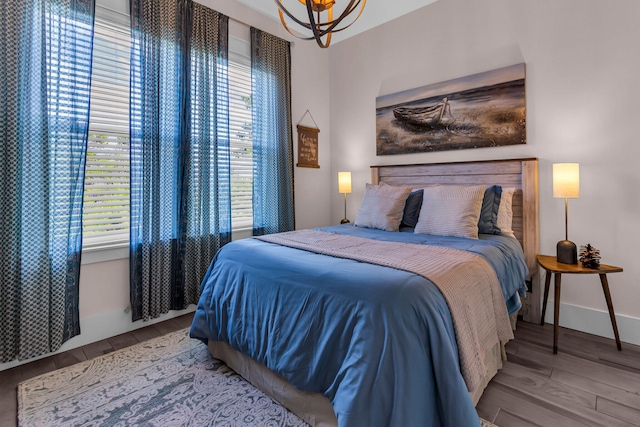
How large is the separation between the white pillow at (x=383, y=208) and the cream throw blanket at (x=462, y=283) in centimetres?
68

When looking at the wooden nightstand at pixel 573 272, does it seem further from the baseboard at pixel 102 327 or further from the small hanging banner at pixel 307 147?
the baseboard at pixel 102 327

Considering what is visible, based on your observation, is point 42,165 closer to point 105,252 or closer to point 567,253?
point 105,252

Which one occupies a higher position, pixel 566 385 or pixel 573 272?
pixel 573 272

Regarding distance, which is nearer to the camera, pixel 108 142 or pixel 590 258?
pixel 590 258

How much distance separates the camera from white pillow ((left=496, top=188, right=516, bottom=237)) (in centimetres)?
256

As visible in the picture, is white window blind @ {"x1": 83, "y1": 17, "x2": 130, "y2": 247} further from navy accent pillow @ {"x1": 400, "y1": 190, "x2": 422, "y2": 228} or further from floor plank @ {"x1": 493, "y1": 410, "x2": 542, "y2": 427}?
floor plank @ {"x1": 493, "y1": 410, "x2": 542, "y2": 427}

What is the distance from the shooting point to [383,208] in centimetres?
287

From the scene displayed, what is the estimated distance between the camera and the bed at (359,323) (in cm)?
114

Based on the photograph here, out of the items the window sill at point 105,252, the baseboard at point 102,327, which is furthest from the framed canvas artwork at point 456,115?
the baseboard at point 102,327

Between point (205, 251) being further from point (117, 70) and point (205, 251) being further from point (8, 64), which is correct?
point (8, 64)

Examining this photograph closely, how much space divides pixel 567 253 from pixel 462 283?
1363 millimetres

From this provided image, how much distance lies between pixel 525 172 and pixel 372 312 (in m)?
2.19

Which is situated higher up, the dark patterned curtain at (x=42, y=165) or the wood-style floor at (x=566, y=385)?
the dark patterned curtain at (x=42, y=165)

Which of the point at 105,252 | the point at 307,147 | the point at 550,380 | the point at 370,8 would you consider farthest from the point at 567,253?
the point at 105,252
